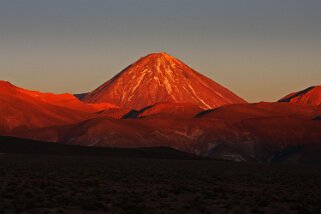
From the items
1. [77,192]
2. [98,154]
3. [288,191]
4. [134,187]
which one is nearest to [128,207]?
[77,192]

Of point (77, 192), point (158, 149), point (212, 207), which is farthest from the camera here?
point (158, 149)

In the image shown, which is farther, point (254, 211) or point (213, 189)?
point (213, 189)

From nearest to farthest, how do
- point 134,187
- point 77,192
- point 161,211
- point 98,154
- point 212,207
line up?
point 161,211, point 212,207, point 77,192, point 134,187, point 98,154

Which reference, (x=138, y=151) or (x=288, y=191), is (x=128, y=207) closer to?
(x=288, y=191)

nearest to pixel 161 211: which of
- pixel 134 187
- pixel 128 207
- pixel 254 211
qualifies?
pixel 128 207

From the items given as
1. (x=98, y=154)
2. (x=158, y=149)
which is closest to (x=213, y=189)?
(x=98, y=154)

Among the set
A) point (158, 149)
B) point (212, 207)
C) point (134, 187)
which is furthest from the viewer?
point (158, 149)

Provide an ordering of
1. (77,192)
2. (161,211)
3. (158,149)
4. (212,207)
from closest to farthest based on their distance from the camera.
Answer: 1. (161,211)
2. (212,207)
3. (77,192)
4. (158,149)

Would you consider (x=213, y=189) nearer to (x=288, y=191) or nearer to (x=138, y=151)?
(x=288, y=191)

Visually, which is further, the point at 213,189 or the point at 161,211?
the point at 213,189
